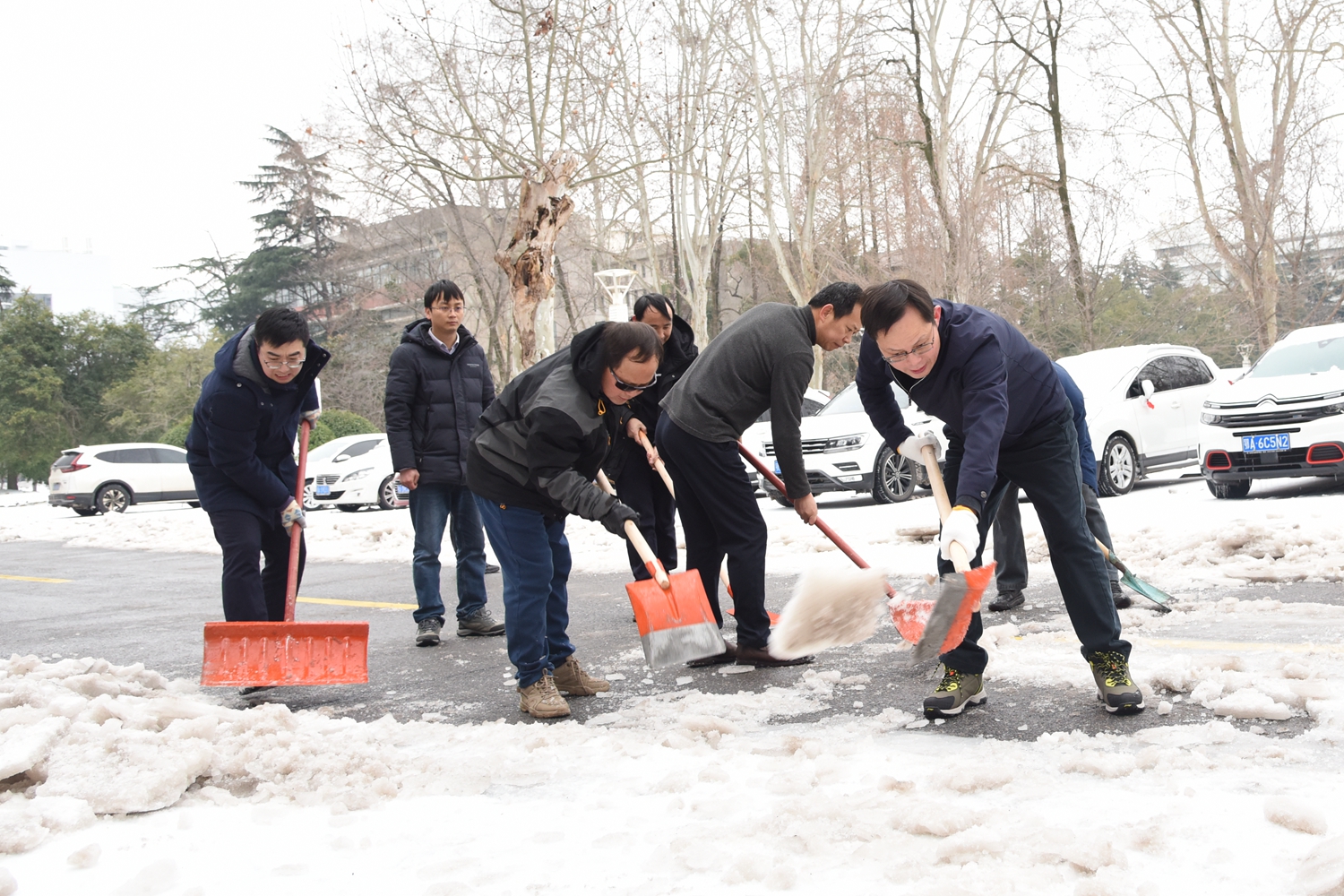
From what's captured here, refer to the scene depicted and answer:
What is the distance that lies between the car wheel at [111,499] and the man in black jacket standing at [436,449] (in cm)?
1866

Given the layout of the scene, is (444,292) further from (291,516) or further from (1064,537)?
(1064,537)

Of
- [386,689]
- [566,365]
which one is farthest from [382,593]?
[566,365]

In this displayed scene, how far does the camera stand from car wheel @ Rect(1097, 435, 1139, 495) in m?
11.6

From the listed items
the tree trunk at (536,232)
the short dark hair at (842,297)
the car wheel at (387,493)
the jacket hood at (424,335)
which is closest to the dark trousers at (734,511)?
the short dark hair at (842,297)

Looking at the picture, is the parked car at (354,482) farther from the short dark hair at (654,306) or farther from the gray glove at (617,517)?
the gray glove at (617,517)

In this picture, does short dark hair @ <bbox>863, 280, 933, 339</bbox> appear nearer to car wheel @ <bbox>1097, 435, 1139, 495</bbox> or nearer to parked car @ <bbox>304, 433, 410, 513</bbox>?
car wheel @ <bbox>1097, 435, 1139, 495</bbox>

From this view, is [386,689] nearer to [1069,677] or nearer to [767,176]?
[1069,677]

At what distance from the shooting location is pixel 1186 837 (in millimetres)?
2494

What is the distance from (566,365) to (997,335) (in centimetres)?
158

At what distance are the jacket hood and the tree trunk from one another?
937 cm

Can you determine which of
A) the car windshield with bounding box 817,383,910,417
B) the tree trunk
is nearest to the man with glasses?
the car windshield with bounding box 817,383,910,417

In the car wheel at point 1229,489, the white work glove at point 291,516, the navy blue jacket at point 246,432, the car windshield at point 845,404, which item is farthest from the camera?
the car windshield at point 845,404

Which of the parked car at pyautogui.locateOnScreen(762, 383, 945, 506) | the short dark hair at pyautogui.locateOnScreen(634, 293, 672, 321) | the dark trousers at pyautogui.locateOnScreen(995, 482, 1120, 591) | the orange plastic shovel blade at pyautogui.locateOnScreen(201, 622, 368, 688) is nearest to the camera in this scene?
the orange plastic shovel blade at pyautogui.locateOnScreen(201, 622, 368, 688)

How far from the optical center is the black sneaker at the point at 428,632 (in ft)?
19.7
